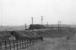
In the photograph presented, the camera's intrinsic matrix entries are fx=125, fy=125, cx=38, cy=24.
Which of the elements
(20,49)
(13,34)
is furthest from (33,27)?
(20,49)

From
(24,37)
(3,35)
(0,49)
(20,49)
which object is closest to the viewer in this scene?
(0,49)

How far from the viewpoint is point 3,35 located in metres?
28.0

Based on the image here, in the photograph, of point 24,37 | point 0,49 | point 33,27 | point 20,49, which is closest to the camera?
point 0,49

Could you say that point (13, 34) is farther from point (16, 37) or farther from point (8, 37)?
point (8, 37)

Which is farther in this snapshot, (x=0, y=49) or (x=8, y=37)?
(x=8, y=37)

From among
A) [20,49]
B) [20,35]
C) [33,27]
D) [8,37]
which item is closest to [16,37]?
[20,35]

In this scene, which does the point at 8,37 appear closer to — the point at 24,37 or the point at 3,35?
the point at 3,35

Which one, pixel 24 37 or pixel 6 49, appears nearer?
pixel 6 49

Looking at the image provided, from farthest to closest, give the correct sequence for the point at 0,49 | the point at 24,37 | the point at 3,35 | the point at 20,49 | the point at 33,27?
the point at 33,27
the point at 24,37
the point at 3,35
the point at 20,49
the point at 0,49

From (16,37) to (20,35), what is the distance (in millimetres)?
1163

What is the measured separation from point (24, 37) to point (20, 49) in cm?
1404

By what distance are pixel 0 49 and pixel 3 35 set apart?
12.4 meters

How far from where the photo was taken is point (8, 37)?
2912cm

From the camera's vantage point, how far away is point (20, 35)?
32.2 metres
